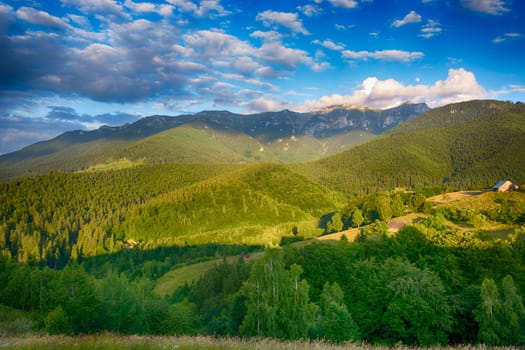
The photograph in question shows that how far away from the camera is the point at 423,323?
29406 mm

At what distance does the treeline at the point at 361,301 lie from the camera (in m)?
27.7

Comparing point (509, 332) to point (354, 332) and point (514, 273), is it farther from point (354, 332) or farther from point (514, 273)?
point (514, 273)

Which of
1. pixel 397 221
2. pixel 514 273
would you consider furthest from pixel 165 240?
pixel 514 273

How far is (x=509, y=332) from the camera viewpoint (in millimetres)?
26438

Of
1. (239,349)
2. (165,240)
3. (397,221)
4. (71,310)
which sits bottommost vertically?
(165,240)

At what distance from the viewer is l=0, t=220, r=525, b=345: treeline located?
27.7 metres

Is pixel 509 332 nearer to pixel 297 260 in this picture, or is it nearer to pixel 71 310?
pixel 297 260

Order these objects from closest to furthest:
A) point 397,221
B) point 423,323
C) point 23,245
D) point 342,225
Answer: point 423,323 → point 397,221 → point 342,225 → point 23,245

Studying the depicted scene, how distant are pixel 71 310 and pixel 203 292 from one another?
56.1 metres

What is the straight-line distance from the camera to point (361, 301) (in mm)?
37531

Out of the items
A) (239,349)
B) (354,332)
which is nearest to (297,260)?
(354,332)

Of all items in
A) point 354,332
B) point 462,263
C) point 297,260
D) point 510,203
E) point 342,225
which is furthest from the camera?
point 342,225

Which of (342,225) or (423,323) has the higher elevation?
(423,323)

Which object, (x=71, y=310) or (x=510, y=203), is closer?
(x=71, y=310)
